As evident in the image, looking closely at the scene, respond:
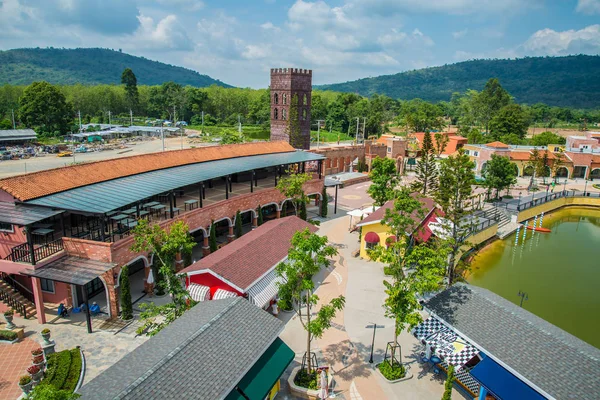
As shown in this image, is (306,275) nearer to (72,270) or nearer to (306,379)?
(306,379)

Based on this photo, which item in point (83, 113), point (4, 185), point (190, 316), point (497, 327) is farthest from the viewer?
point (83, 113)

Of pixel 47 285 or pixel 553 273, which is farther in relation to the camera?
pixel 553 273

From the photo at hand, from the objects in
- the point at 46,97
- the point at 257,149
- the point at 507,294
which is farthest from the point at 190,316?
the point at 46,97

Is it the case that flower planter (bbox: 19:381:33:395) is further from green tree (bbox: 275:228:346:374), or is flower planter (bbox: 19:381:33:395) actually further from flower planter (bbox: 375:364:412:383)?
flower planter (bbox: 375:364:412:383)

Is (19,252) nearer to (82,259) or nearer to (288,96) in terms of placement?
(82,259)

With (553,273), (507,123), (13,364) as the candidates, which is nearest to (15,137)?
(13,364)

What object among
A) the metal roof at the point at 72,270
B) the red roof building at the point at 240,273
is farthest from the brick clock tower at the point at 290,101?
the metal roof at the point at 72,270
